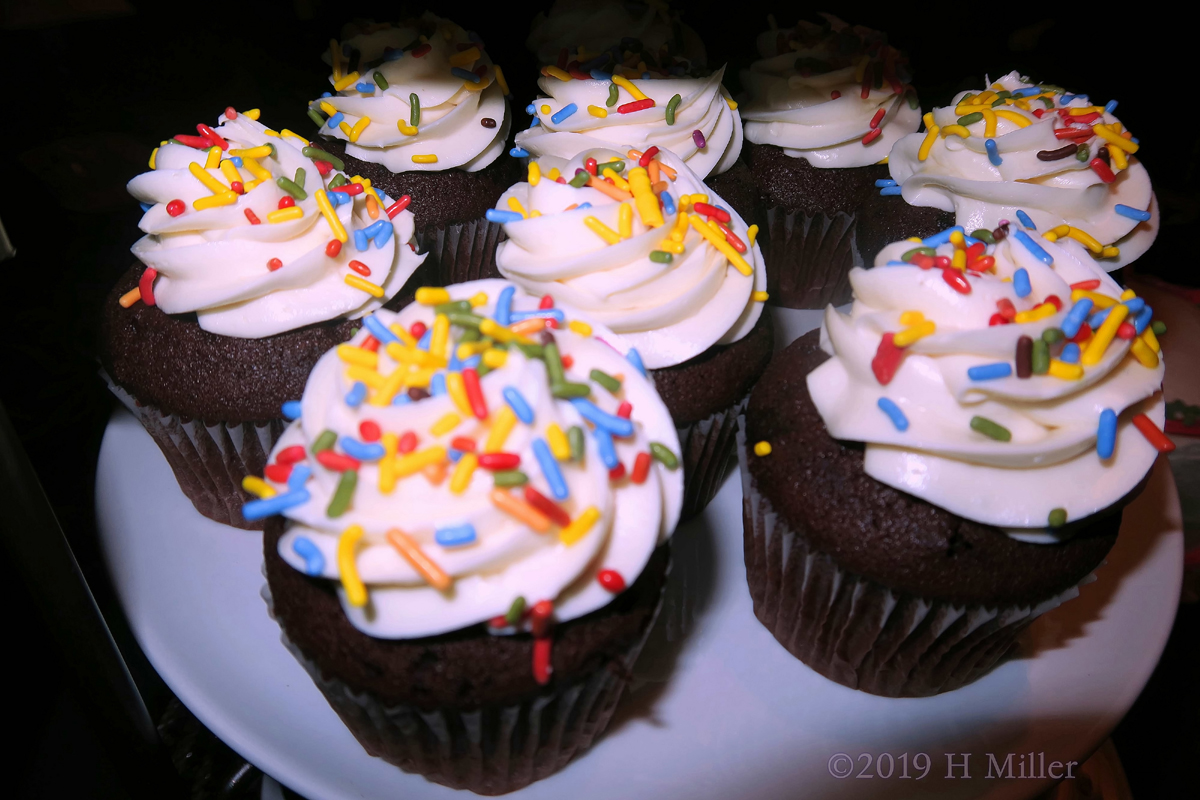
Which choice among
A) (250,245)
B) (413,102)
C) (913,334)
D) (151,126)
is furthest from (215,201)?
(913,334)

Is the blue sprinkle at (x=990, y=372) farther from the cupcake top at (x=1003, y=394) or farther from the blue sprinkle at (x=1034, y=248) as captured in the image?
the blue sprinkle at (x=1034, y=248)

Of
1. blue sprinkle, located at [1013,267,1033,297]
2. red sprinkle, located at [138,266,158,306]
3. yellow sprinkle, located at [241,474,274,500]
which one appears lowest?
red sprinkle, located at [138,266,158,306]

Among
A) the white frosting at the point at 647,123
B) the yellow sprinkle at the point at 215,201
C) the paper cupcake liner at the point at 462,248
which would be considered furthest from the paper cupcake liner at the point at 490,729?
the white frosting at the point at 647,123

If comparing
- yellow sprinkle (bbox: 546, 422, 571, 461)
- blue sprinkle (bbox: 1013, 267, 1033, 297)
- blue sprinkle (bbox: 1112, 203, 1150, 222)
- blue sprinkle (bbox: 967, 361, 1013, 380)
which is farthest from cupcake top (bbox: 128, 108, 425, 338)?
blue sprinkle (bbox: 1112, 203, 1150, 222)

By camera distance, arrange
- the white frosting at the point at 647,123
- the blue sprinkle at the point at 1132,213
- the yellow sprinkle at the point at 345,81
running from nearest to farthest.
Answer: the blue sprinkle at the point at 1132,213, the white frosting at the point at 647,123, the yellow sprinkle at the point at 345,81

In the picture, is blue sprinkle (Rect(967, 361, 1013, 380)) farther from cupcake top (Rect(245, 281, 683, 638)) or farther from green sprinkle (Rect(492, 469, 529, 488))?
green sprinkle (Rect(492, 469, 529, 488))

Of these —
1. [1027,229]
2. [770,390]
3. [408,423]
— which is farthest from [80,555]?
[1027,229]
